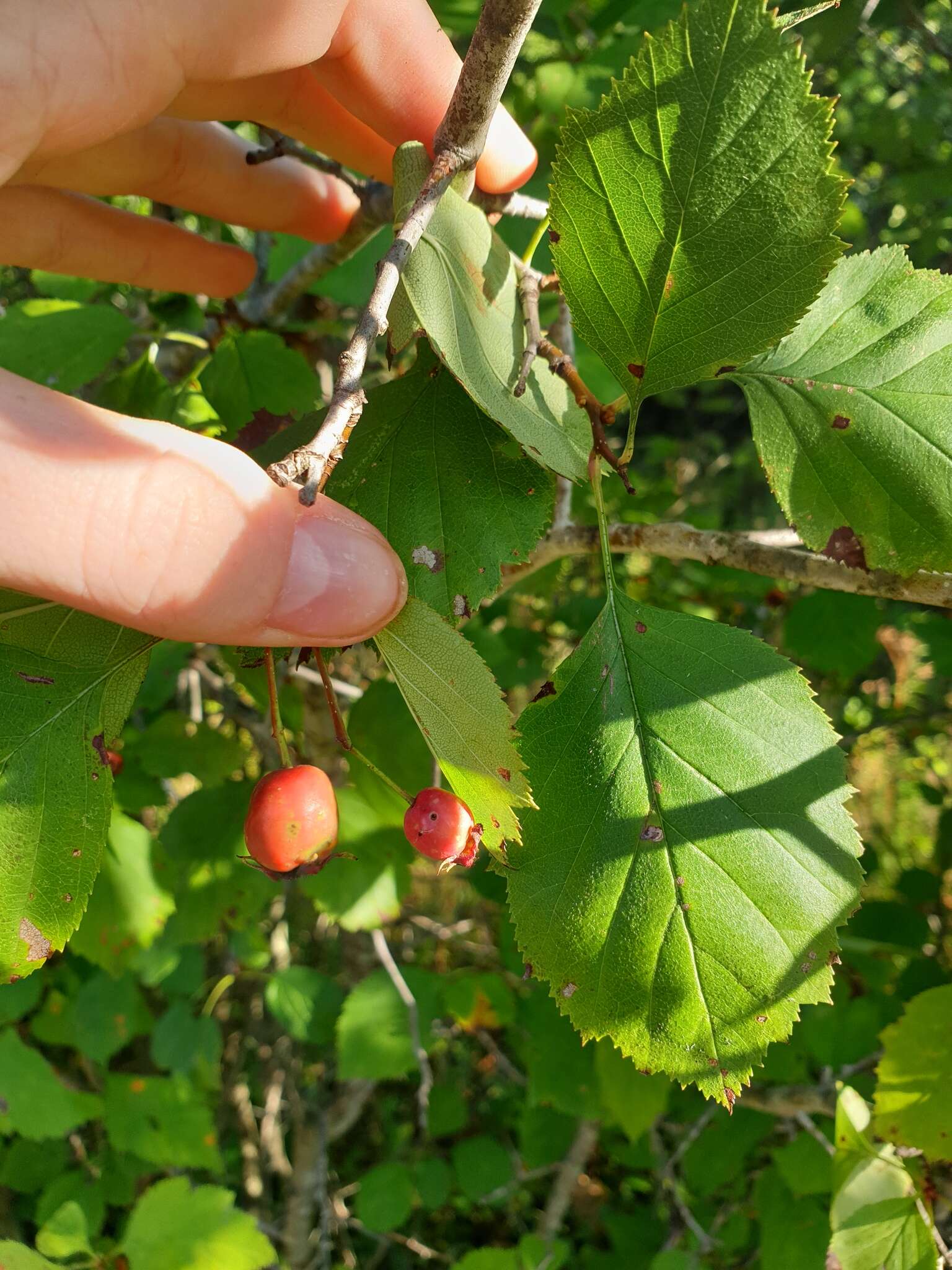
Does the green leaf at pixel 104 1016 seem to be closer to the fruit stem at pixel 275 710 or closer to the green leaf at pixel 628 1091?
the green leaf at pixel 628 1091

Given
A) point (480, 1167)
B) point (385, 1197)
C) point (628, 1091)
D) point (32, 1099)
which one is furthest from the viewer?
point (480, 1167)

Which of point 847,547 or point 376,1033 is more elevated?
point 847,547

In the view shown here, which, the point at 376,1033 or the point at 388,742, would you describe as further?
the point at 376,1033

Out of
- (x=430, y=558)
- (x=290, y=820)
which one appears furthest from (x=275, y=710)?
(x=430, y=558)

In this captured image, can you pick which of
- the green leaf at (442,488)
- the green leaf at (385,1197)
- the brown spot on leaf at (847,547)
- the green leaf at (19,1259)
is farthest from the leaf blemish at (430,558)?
the green leaf at (385,1197)

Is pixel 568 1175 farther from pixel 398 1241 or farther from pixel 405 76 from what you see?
pixel 405 76

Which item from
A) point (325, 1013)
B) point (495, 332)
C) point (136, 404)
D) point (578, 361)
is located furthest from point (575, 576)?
point (495, 332)

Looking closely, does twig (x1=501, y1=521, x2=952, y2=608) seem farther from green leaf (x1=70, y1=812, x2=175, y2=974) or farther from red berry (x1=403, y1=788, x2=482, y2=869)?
green leaf (x1=70, y1=812, x2=175, y2=974)
